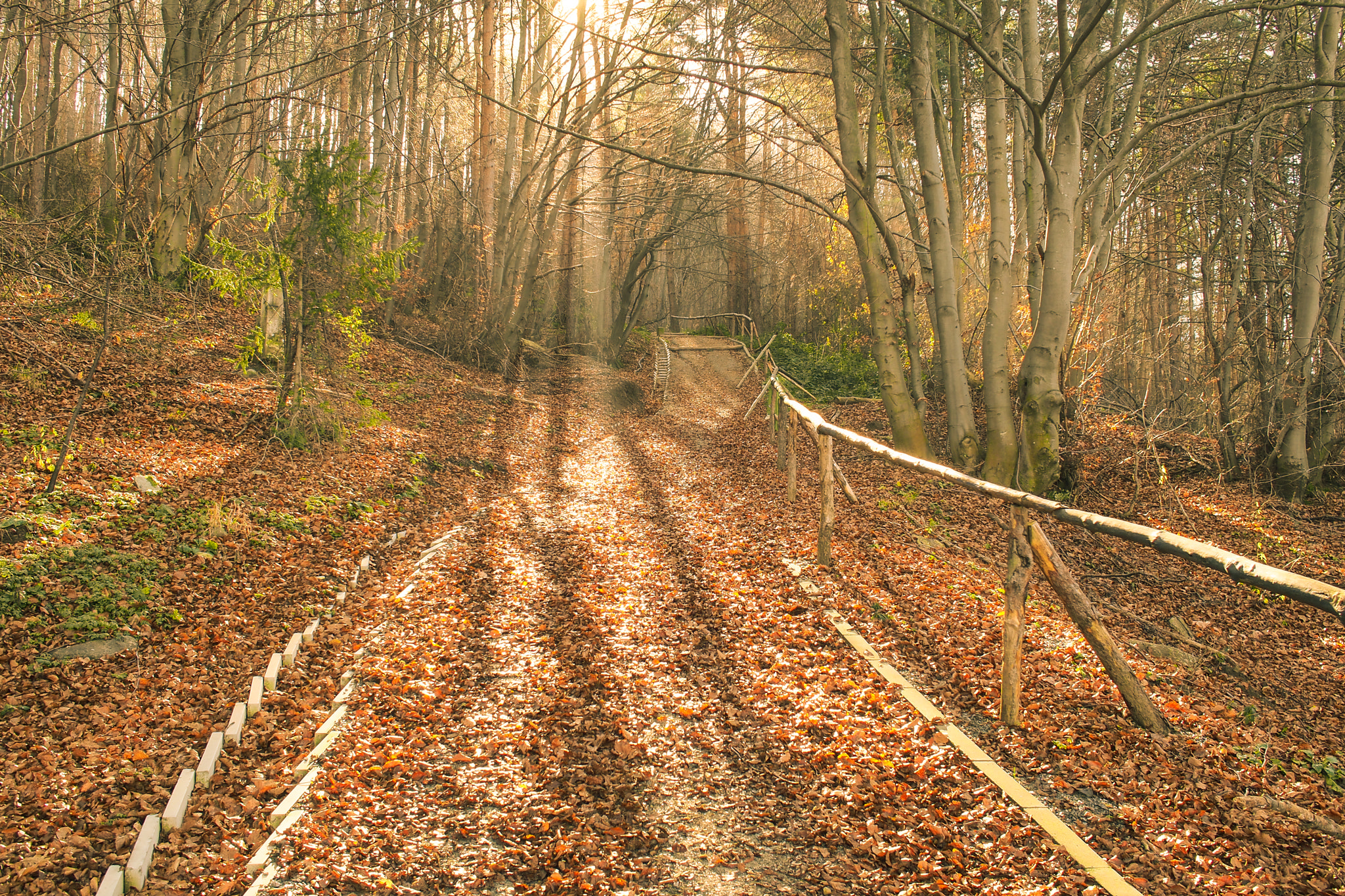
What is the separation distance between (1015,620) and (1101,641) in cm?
39

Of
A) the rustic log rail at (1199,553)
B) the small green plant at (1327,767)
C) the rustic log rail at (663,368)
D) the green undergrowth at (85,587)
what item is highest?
the rustic log rail at (663,368)

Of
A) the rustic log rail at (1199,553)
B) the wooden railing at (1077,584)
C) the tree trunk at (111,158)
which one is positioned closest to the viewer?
the rustic log rail at (1199,553)

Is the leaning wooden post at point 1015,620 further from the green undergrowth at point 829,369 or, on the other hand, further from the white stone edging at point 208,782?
the green undergrowth at point 829,369

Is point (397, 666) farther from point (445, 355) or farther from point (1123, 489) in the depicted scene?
point (445, 355)

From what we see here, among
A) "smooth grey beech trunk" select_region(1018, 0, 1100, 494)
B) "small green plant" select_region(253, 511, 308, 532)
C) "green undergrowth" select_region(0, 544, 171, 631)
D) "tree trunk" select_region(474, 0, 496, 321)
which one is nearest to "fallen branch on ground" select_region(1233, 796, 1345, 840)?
"smooth grey beech trunk" select_region(1018, 0, 1100, 494)

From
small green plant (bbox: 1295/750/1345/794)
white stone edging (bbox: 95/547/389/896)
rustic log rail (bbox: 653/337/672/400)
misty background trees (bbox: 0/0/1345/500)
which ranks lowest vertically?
small green plant (bbox: 1295/750/1345/794)

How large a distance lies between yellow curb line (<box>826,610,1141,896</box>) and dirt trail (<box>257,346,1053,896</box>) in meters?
0.11

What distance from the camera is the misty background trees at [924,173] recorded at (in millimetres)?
7453

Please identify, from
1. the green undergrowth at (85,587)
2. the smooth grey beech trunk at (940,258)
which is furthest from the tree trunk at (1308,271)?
the green undergrowth at (85,587)

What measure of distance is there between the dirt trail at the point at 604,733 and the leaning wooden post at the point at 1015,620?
52 centimetres

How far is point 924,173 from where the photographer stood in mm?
8352

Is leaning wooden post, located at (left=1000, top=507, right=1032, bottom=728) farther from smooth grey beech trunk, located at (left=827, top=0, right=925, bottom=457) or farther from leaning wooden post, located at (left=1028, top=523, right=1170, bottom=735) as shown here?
smooth grey beech trunk, located at (left=827, top=0, right=925, bottom=457)

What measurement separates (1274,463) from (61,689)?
1228 cm

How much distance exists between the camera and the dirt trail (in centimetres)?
289
